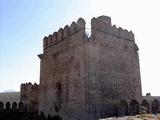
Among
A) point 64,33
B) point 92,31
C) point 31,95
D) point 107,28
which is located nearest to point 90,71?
point 92,31

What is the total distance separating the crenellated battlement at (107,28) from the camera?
40.7 ft

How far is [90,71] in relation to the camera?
11.6m

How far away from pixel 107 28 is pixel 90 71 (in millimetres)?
2744

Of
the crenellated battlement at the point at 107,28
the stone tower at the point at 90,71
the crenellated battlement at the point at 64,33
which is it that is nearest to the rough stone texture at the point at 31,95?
the stone tower at the point at 90,71

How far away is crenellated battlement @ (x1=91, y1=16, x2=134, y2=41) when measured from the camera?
40.7 feet

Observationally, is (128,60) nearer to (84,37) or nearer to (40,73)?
(84,37)

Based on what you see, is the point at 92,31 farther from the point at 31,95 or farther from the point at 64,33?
the point at 31,95

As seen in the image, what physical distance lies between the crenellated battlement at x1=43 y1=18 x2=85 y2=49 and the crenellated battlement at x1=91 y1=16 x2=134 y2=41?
1.89 ft

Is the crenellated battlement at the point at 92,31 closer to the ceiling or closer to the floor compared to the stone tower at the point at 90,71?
closer to the ceiling

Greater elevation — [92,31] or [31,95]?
[92,31]

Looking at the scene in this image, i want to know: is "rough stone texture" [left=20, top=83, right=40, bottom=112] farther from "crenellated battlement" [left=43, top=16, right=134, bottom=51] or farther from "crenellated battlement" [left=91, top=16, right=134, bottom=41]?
"crenellated battlement" [left=91, top=16, right=134, bottom=41]

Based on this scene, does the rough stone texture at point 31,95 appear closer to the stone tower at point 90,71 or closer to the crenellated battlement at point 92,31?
the stone tower at point 90,71

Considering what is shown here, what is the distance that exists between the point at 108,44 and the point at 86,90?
2874mm

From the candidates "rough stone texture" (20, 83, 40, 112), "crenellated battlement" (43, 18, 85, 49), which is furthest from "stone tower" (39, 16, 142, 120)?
"rough stone texture" (20, 83, 40, 112)
